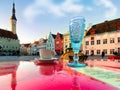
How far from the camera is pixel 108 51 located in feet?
120

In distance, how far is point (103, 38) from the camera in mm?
37594

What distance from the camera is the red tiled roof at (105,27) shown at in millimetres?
36197

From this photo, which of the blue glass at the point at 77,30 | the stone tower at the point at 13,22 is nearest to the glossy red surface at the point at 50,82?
the blue glass at the point at 77,30

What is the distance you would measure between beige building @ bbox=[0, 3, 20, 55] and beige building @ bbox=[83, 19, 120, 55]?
107 feet

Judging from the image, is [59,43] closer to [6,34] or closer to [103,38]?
[103,38]

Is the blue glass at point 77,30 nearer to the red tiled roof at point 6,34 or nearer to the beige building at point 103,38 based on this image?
the beige building at point 103,38

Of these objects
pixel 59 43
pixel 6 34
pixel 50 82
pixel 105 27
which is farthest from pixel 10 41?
pixel 50 82

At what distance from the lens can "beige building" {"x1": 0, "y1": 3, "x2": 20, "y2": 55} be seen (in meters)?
64.1

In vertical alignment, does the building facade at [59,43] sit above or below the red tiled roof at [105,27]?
below

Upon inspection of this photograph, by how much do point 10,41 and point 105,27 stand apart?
41.2 m

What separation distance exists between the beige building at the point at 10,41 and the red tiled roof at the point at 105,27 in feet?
110

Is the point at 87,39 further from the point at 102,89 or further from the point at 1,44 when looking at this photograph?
the point at 102,89

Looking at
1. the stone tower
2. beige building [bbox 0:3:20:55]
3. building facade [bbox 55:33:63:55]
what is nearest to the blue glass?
building facade [bbox 55:33:63:55]

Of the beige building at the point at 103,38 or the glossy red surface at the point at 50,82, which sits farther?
the beige building at the point at 103,38
